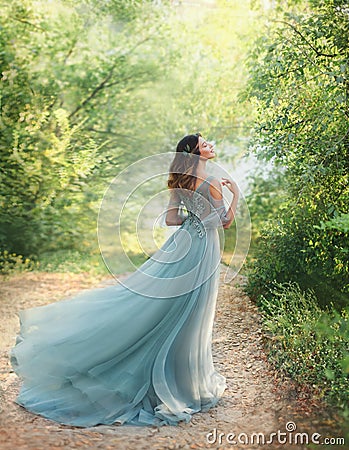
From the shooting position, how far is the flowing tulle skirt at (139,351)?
3.14 meters

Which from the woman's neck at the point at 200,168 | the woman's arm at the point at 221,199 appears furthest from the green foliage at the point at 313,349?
the woman's neck at the point at 200,168

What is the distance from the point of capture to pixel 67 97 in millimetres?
Result: 7953

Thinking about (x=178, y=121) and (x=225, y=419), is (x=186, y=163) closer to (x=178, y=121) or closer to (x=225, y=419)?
(x=225, y=419)

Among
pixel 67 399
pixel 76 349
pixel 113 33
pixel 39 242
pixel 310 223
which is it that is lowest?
pixel 67 399

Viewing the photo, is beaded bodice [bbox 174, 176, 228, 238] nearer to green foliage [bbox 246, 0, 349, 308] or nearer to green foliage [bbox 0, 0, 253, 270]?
green foliage [bbox 246, 0, 349, 308]

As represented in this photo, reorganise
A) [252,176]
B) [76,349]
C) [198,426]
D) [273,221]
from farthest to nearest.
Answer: [252,176], [273,221], [76,349], [198,426]

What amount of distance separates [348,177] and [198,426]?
7.31 ft

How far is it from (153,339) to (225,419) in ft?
1.95

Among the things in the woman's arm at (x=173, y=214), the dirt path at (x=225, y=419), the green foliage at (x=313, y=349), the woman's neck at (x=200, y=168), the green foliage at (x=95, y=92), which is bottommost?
the dirt path at (x=225, y=419)

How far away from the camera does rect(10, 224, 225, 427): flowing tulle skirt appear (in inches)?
123

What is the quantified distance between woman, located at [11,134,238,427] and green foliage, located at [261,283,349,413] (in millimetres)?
553

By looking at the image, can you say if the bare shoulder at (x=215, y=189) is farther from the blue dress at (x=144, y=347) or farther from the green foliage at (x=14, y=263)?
the green foliage at (x=14, y=263)

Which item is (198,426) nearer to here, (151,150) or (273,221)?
(273,221)

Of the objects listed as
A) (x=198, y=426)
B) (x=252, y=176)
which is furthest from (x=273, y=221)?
(x=198, y=426)
